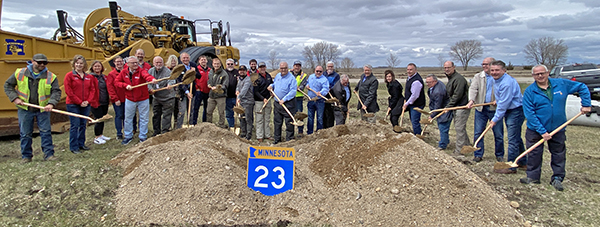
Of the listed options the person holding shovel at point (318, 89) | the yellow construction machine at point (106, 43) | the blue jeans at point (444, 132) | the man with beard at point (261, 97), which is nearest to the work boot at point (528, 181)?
the blue jeans at point (444, 132)

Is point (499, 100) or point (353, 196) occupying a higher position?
point (499, 100)

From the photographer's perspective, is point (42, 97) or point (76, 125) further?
point (76, 125)

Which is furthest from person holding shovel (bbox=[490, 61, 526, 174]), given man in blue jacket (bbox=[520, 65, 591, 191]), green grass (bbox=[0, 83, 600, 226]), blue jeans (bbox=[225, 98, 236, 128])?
blue jeans (bbox=[225, 98, 236, 128])

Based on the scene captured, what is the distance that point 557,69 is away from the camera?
15312 mm

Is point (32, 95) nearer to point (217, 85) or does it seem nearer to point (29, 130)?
point (29, 130)

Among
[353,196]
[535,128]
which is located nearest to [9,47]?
[353,196]

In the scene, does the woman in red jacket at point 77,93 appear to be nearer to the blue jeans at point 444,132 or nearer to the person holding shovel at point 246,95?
the person holding shovel at point 246,95

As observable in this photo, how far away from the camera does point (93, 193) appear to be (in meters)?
3.91

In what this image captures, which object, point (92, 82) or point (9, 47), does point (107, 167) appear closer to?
point (92, 82)

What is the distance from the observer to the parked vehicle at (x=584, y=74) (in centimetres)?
1336

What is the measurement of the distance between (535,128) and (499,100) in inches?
34.3

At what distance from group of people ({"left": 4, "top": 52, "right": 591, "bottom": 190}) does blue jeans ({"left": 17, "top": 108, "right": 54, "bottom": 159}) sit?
13 millimetres

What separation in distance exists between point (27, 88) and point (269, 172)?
3836mm

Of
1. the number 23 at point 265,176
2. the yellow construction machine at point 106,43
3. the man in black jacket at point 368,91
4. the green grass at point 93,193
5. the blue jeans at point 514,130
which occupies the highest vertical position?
the yellow construction machine at point 106,43
